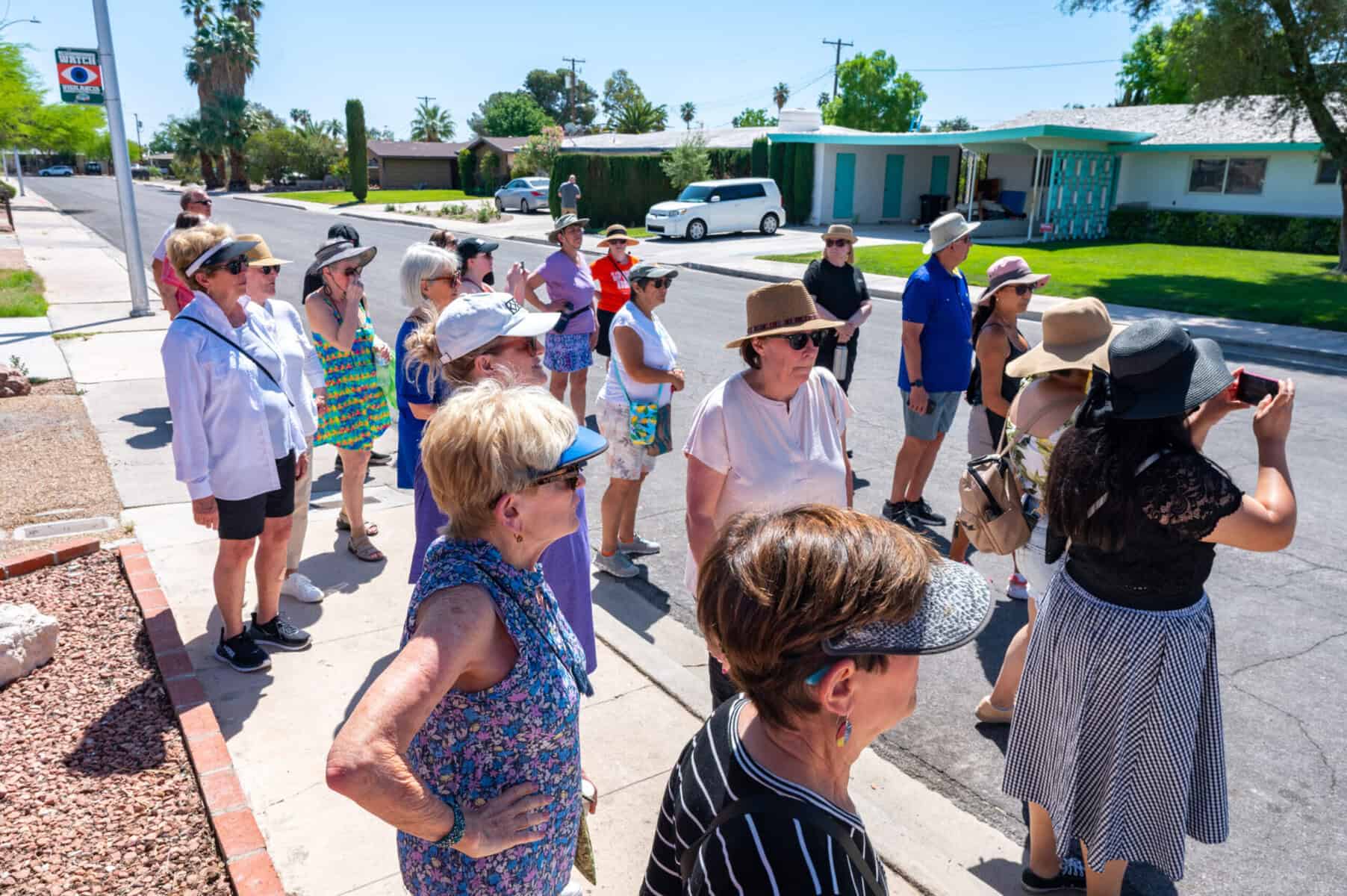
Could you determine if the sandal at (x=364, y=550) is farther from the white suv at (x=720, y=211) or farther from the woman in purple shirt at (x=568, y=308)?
the white suv at (x=720, y=211)

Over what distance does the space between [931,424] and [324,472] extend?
4.70 metres

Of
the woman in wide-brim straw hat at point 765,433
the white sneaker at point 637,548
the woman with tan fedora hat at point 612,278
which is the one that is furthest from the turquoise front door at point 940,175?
the woman in wide-brim straw hat at point 765,433

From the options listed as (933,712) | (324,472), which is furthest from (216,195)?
(933,712)

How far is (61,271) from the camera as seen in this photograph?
1989 cm

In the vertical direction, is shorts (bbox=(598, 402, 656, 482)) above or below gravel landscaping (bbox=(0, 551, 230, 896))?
above

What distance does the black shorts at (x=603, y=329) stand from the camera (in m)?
8.66

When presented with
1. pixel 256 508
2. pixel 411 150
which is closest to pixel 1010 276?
pixel 256 508

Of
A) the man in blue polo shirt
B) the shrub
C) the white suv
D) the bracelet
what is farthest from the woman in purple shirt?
the shrub

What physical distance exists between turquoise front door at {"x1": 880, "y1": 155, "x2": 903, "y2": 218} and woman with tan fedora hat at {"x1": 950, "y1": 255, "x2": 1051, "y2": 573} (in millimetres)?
31395

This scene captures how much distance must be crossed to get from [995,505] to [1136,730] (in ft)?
2.80

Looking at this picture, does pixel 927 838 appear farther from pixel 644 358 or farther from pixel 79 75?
pixel 79 75

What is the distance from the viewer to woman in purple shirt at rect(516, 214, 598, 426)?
7609mm

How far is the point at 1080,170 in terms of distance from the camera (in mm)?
29219

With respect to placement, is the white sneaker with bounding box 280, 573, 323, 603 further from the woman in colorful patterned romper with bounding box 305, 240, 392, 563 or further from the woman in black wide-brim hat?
the woman in black wide-brim hat
